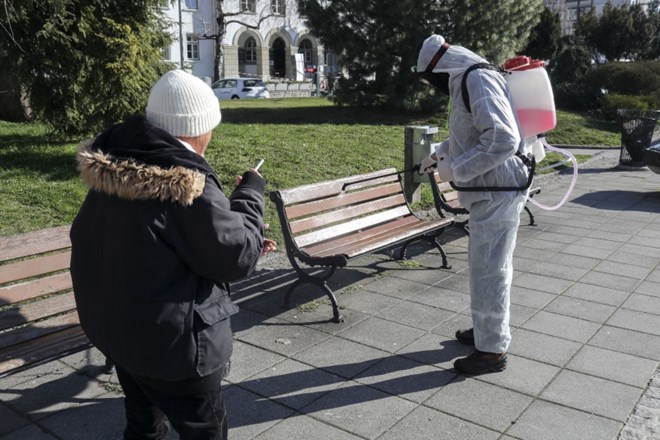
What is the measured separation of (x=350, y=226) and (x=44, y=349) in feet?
9.38

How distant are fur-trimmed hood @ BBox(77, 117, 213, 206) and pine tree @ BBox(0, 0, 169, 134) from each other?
20.2 feet

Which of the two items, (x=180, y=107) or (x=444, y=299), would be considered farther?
(x=444, y=299)

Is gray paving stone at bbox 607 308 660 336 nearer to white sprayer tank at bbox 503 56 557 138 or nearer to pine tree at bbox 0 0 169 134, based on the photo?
white sprayer tank at bbox 503 56 557 138

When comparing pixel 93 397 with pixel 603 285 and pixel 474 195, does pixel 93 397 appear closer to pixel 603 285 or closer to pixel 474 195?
pixel 474 195

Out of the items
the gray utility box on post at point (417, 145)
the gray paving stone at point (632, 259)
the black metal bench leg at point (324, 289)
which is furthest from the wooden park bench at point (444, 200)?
the black metal bench leg at point (324, 289)

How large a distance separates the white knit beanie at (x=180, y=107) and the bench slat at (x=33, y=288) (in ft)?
6.00

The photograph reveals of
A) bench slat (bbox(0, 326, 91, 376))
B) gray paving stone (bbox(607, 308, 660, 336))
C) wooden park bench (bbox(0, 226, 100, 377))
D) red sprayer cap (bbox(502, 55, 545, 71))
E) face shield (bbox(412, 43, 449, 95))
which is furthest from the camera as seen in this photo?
gray paving stone (bbox(607, 308, 660, 336))

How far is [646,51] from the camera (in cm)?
3356

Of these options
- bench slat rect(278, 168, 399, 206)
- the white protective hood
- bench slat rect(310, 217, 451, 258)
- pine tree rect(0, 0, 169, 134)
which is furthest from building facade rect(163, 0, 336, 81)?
the white protective hood

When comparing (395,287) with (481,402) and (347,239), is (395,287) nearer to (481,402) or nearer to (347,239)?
(347,239)

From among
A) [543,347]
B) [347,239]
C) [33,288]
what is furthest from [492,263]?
[33,288]

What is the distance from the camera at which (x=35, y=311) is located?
11.9 feet

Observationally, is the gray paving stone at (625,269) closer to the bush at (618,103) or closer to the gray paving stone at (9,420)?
the gray paving stone at (9,420)

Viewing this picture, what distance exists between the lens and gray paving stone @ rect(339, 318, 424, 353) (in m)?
4.29
